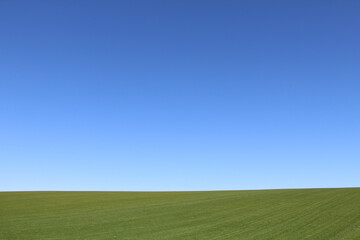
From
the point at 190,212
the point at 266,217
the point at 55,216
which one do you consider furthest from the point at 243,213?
the point at 55,216

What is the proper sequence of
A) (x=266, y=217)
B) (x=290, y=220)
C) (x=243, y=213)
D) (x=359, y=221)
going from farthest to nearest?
1. (x=243, y=213)
2. (x=266, y=217)
3. (x=290, y=220)
4. (x=359, y=221)

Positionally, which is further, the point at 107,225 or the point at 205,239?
the point at 107,225

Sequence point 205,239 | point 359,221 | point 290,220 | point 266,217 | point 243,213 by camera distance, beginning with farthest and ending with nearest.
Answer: point 243,213 → point 266,217 → point 290,220 → point 359,221 → point 205,239

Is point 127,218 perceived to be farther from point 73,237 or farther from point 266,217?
point 266,217

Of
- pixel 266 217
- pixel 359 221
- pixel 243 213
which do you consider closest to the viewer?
pixel 359 221

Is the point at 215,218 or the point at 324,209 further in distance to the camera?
the point at 324,209

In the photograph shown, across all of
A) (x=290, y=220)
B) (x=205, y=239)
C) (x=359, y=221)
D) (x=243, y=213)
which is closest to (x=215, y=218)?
(x=243, y=213)

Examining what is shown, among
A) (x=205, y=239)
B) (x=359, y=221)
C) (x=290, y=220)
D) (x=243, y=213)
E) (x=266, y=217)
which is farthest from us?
(x=243, y=213)

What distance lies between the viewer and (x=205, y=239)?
1448 cm

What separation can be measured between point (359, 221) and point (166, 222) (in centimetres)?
1153

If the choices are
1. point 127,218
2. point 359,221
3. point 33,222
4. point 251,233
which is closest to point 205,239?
point 251,233

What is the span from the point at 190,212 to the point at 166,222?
4.40m

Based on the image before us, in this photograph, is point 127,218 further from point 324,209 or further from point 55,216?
point 324,209

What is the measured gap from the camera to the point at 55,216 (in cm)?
2267
